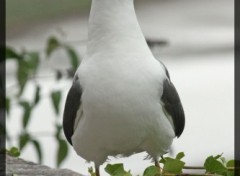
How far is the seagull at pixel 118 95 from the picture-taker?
1184 millimetres

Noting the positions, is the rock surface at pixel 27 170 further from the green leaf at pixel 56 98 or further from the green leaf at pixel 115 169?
the green leaf at pixel 56 98

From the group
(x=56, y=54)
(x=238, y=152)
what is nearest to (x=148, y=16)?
(x=56, y=54)

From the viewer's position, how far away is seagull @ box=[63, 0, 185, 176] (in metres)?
1.18

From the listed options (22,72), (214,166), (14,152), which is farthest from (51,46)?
(214,166)

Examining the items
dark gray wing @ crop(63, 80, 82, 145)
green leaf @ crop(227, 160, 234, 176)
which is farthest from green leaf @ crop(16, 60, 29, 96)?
green leaf @ crop(227, 160, 234, 176)

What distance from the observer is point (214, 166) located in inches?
46.6

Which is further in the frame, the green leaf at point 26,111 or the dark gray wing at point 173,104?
the green leaf at point 26,111

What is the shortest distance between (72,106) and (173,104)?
0.14 metres

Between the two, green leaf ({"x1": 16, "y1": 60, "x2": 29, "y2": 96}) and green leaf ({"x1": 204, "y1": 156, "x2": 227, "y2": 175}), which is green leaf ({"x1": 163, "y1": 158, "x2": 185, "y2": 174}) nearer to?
green leaf ({"x1": 204, "y1": 156, "x2": 227, "y2": 175})

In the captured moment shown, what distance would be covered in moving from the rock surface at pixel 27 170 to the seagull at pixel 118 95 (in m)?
0.17

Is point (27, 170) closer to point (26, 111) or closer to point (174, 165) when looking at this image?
point (174, 165)

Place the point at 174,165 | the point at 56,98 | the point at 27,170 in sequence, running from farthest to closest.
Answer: the point at 56,98 < the point at 27,170 < the point at 174,165

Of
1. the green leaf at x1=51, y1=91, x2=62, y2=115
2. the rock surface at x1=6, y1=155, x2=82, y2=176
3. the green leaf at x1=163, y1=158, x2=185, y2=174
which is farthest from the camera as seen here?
the green leaf at x1=51, y1=91, x2=62, y2=115

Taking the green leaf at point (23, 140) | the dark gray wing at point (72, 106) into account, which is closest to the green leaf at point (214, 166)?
the dark gray wing at point (72, 106)
